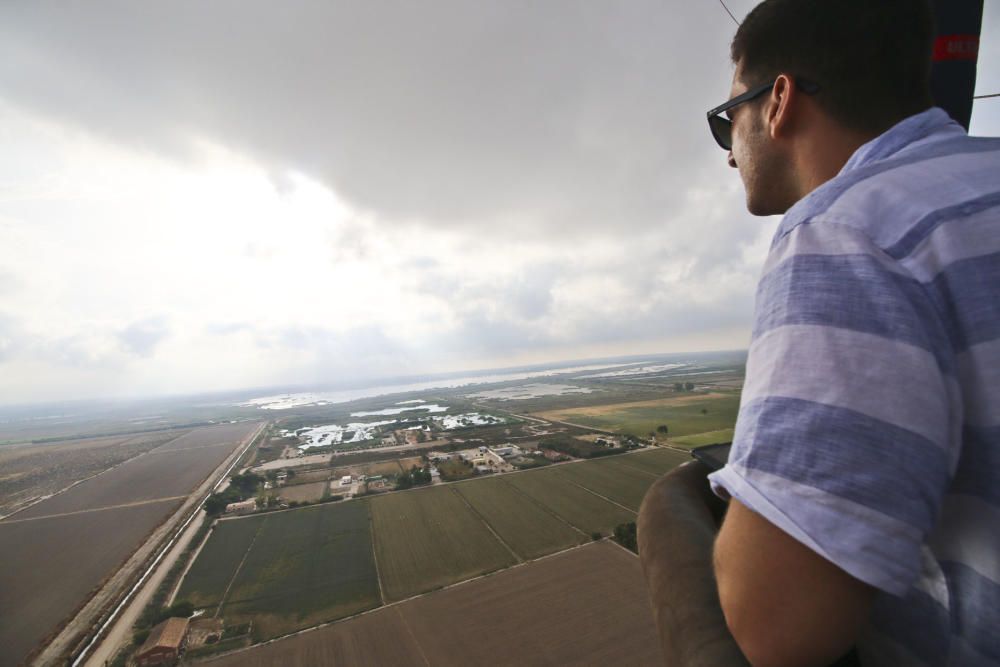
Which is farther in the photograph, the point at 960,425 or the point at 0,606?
the point at 0,606

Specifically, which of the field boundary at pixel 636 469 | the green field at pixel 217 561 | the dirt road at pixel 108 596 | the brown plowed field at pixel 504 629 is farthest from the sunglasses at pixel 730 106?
the field boundary at pixel 636 469

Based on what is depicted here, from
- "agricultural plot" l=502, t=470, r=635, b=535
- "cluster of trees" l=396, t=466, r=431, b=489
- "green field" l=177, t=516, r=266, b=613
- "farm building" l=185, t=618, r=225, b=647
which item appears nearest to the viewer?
"farm building" l=185, t=618, r=225, b=647

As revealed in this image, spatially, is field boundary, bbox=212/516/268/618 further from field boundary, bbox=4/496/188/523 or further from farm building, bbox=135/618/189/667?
field boundary, bbox=4/496/188/523

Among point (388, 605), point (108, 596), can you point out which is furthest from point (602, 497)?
point (108, 596)

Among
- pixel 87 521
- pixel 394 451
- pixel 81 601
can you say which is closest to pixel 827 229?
pixel 81 601

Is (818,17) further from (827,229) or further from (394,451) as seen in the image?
(394,451)

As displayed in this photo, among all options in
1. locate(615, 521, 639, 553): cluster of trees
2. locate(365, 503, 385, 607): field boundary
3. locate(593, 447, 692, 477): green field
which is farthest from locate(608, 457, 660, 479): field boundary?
locate(365, 503, 385, 607): field boundary
